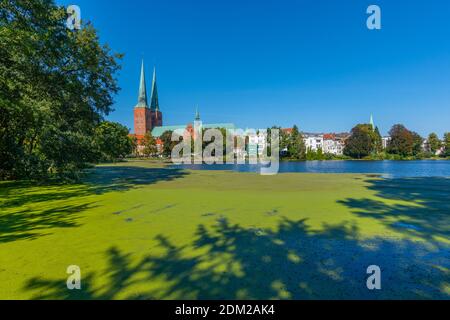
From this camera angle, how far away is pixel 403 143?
272 ft

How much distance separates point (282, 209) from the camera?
26.2ft

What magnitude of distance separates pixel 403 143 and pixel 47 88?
93.7 metres

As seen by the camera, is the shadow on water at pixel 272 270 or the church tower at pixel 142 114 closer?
the shadow on water at pixel 272 270

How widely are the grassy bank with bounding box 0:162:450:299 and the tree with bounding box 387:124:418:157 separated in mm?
87695

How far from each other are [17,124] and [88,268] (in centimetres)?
1200

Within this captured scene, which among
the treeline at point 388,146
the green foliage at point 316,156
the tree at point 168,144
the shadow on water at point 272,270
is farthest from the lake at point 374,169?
the treeline at point 388,146

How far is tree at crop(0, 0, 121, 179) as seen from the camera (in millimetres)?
9742

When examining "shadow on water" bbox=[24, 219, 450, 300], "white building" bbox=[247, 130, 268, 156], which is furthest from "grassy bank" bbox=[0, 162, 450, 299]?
"white building" bbox=[247, 130, 268, 156]

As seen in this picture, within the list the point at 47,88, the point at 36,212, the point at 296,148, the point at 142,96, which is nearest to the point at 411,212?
the point at 36,212

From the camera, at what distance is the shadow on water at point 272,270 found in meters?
3.13

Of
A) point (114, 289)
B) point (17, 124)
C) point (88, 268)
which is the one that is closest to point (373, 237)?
point (114, 289)

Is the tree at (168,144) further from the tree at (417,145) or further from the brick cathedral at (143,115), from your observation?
the tree at (417,145)

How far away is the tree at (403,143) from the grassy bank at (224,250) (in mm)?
87695
